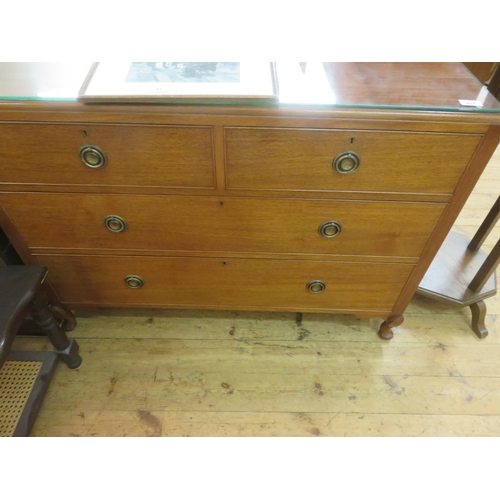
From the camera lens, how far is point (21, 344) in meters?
1.40

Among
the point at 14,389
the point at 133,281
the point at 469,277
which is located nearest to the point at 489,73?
the point at 469,277

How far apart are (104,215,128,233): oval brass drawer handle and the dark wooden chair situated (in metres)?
0.24

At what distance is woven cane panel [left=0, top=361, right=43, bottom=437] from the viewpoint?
1171 millimetres

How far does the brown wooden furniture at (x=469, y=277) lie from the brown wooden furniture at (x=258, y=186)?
0.82 ft

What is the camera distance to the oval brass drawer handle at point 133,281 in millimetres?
1249

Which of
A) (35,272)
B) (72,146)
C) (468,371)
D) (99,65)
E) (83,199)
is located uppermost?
(99,65)

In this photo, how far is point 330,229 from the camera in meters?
1.08

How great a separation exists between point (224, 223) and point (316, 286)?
39cm

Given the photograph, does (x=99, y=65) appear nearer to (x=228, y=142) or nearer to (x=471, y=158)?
(x=228, y=142)

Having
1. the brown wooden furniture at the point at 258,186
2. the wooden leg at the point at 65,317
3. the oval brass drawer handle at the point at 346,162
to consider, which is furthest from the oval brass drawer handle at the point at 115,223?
the oval brass drawer handle at the point at 346,162

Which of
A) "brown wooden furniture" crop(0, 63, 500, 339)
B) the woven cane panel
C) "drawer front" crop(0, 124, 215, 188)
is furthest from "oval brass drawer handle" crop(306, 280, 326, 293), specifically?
the woven cane panel

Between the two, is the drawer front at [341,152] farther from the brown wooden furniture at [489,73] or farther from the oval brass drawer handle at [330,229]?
the brown wooden furniture at [489,73]

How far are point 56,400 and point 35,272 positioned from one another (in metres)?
0.47

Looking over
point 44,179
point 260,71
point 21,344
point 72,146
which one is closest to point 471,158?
point 260,71
